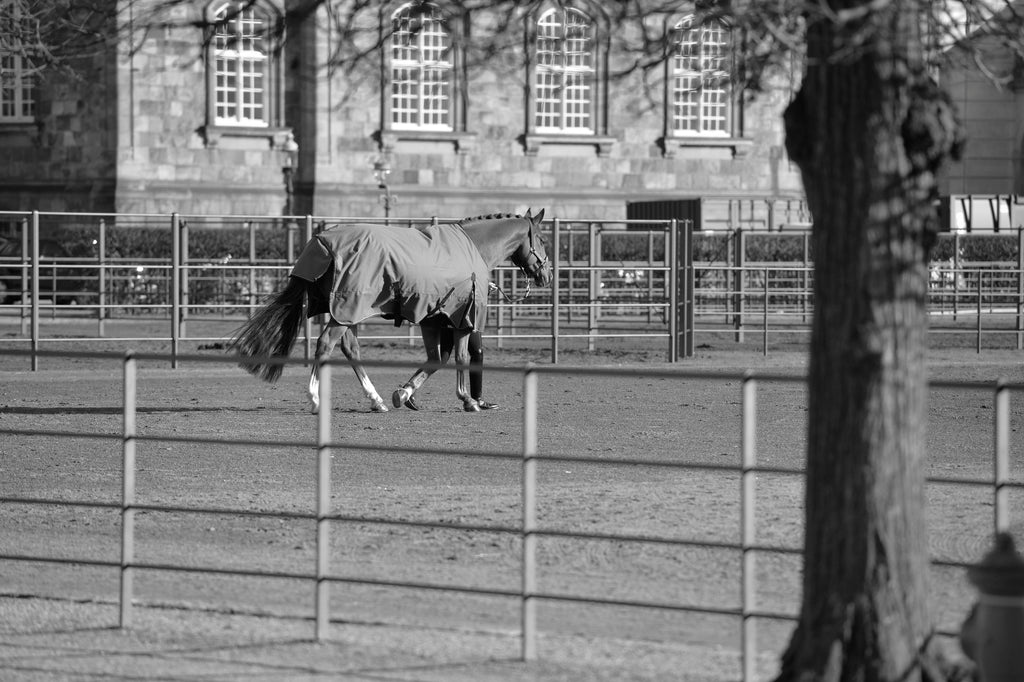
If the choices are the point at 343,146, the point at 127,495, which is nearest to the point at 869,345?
the point at 127,495

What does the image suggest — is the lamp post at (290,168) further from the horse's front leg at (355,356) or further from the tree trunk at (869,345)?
the tree trunk at (869,345)

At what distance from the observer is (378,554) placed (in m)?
9.12

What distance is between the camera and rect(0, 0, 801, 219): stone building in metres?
41.5

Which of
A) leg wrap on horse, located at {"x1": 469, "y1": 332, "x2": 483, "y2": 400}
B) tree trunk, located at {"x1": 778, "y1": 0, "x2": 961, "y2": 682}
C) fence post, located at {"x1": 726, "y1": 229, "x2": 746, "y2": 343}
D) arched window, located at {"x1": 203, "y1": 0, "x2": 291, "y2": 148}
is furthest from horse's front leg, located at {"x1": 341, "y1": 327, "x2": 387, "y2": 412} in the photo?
arched window, located at {"x1": 203, "y1": 0, "x2": 291, "y2": 148}

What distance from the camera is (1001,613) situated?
5.25 metres

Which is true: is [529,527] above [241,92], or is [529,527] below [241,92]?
below

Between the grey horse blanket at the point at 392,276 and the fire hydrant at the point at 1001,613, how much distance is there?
10.4 m

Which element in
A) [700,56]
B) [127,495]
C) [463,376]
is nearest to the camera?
[700,56]

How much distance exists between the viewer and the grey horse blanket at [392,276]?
15297mm

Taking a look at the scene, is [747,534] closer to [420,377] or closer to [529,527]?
[529,527]

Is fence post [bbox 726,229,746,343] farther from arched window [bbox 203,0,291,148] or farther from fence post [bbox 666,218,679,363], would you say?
arched window [bbox 203,0,291,148]

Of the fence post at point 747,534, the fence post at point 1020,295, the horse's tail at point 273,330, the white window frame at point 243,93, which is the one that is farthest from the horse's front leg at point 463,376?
the white window frame at point 243,93

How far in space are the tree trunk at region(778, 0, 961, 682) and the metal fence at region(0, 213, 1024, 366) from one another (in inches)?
585

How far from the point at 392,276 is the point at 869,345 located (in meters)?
10.0
